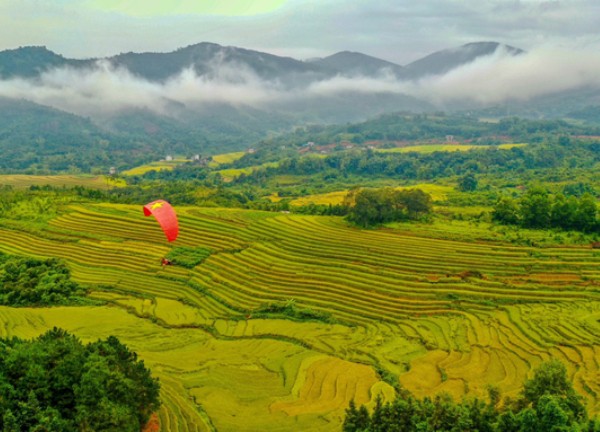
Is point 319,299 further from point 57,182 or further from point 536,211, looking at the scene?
point 57,182

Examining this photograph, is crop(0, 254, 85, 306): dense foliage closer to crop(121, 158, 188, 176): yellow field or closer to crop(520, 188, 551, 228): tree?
crop(520, 188, 551, 228): tree

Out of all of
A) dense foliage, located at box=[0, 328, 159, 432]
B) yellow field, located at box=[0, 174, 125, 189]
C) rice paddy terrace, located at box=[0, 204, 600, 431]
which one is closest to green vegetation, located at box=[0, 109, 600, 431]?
rice paddy terrace, located at box=[0, 204, 600, 431]

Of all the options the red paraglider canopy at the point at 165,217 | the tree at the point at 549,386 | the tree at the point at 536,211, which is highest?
the red paraglider canopy at the point at 165,217

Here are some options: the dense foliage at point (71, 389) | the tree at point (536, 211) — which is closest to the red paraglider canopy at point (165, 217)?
the dense foliage at point (71, 389)

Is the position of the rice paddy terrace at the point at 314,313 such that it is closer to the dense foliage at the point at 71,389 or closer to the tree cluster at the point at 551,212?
the dense foliage at the point at 71,389

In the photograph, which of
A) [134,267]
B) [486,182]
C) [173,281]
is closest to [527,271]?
[173,281]
